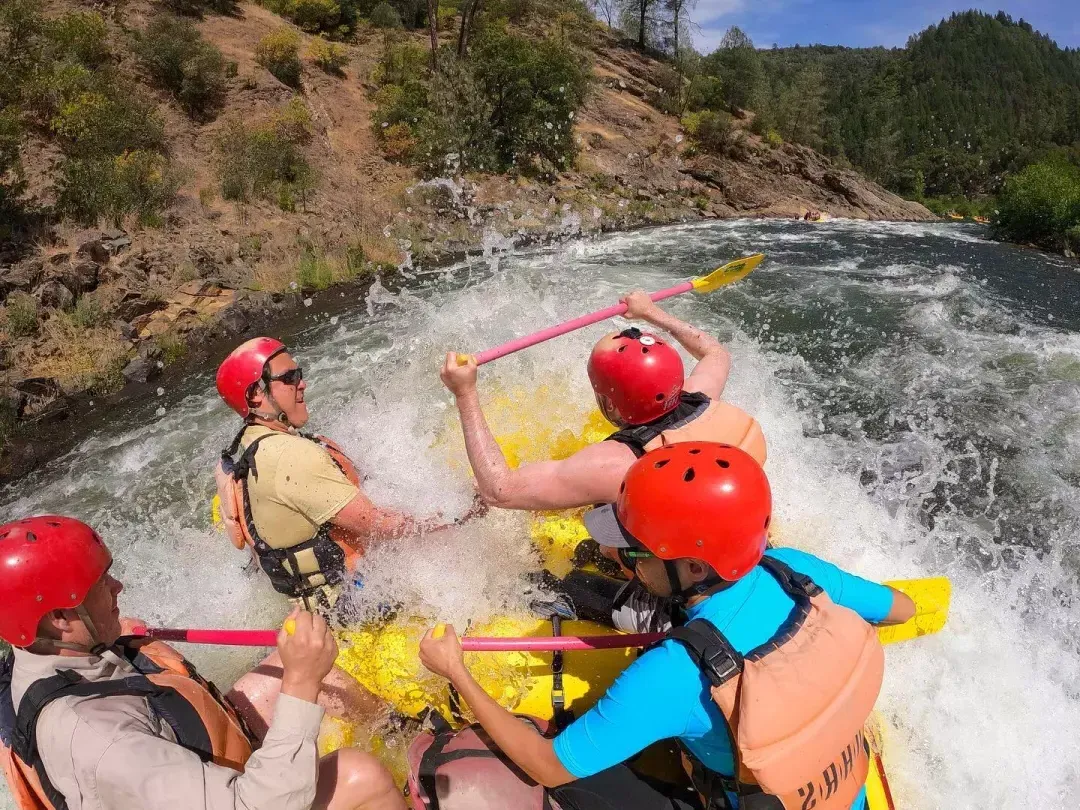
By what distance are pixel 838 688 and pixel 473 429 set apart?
156 centimetres

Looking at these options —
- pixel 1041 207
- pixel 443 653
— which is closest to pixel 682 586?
pixel 443 653

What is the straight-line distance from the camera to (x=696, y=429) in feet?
7.59

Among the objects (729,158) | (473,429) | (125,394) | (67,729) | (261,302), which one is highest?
(729,158)

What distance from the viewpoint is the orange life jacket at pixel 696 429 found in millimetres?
2262

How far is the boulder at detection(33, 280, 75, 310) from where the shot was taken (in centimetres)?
848

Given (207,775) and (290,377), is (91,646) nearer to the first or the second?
(207,775)

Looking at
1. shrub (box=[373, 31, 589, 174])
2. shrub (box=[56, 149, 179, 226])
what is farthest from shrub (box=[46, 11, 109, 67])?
shrub (box=[373, 31, 589, 174])

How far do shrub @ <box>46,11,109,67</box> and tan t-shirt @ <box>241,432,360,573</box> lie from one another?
21.1 metres

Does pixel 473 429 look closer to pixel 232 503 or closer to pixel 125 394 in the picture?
pixel 232 503

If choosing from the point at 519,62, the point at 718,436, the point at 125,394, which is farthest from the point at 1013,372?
the point at 519,62

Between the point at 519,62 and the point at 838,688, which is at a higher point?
the point at 519,62

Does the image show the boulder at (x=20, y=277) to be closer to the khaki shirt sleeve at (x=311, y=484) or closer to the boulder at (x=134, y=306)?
the boulder at (x=134, y=306)

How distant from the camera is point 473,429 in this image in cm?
248

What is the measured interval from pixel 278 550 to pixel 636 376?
166 centimetres
